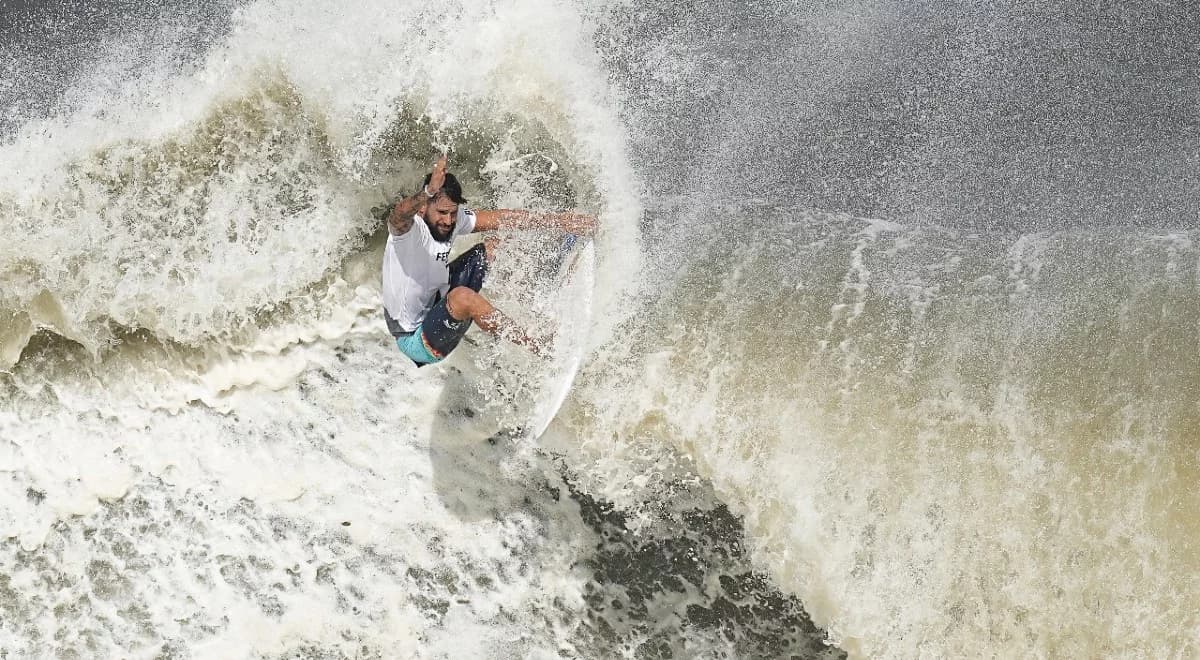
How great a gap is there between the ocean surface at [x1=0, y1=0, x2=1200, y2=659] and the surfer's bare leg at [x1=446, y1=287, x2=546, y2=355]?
369mm

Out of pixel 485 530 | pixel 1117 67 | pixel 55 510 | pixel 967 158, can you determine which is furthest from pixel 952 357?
pixel 55 510

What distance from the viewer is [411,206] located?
10.7ft

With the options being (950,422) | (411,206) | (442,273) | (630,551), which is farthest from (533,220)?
(950,422)

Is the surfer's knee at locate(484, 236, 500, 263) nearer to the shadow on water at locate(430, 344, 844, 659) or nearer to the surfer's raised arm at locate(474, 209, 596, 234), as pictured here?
A: the surfer's raised arm at locate(474, 209, 596, 234)

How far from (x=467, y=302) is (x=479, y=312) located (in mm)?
66

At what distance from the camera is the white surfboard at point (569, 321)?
4.23m

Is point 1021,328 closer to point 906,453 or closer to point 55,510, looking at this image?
point 906,453

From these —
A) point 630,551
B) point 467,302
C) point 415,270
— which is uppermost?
point 415,270

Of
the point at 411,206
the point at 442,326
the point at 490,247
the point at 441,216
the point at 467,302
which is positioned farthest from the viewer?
the point at 490,247

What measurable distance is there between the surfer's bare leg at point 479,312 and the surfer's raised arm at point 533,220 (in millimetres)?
295

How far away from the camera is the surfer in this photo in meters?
3.53

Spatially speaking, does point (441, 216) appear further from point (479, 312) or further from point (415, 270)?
point (479, 312)

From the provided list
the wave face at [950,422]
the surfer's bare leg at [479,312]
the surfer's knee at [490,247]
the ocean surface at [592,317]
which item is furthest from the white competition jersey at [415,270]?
the wave face at [950,422]

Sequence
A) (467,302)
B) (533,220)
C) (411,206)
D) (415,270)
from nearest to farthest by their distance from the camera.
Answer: (411,206), (415,270), (467,302), (533,220)
